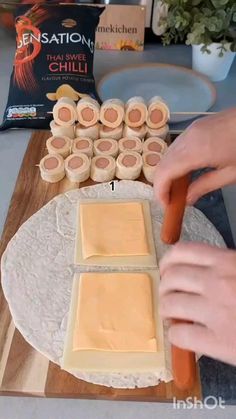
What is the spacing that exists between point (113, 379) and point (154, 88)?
80 cm

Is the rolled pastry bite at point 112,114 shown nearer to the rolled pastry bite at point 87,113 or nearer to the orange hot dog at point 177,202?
the rolled pastry bite at point 87,113

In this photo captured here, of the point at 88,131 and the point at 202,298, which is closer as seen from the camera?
the point at 202,298

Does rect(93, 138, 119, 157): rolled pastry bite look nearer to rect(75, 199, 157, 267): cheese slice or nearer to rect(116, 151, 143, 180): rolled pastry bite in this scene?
rect(116, 151, 143, 180): rolled pastry bite

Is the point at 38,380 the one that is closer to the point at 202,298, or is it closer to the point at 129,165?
the point at 202,298

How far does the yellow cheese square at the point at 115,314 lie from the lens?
0.70 m

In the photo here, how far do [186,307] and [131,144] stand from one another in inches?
20.9

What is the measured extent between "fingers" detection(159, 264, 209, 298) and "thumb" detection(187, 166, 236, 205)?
1.01 ft

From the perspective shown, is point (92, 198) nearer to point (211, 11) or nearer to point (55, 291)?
point (55, 291)

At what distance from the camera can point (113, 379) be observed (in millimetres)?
671

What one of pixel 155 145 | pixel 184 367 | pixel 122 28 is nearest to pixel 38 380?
pixel 184 367

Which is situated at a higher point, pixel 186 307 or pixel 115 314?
pixel 186 307

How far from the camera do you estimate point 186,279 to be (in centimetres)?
55

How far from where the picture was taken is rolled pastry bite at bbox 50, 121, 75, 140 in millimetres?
1007
